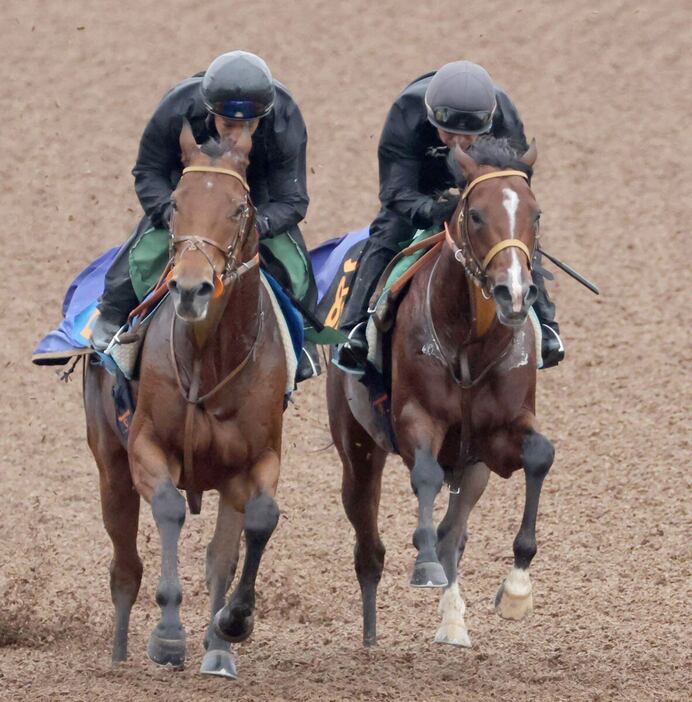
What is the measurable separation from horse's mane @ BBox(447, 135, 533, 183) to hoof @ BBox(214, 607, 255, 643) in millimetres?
2248

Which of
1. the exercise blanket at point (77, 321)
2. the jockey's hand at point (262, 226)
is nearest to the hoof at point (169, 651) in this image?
the jockey's hand at point (262, 226)

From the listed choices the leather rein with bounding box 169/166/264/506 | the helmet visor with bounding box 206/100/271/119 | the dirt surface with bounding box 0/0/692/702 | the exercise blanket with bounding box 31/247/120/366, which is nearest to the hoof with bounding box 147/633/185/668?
the dirt surface with bounding box 0/0/692/702

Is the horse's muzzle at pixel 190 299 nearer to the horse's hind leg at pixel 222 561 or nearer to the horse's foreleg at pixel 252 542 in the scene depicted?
the horse's foreleg at pixel 252 542

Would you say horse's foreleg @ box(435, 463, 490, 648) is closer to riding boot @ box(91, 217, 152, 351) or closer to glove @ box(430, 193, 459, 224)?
glove @ box(430, 193, 459, 224)

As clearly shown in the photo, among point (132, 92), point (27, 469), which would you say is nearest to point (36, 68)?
point (132, 92)

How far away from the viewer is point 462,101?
26.6 feet

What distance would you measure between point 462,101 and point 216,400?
197cm

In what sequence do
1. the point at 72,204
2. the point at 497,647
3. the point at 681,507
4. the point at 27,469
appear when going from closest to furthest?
the point at 497,647, the point at 681,507, the point at 27,469, the point at 72,204

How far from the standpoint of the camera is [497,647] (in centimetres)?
916

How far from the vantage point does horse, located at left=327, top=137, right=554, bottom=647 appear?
7344mm

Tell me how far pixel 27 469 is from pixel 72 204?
454 centimetres

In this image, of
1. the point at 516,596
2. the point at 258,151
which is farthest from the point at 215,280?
the point at 516,596

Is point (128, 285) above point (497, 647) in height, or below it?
above

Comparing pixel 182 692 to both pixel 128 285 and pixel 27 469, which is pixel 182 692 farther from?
pixel 27 469
